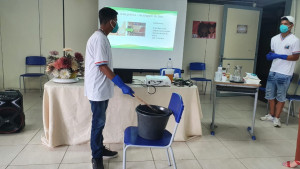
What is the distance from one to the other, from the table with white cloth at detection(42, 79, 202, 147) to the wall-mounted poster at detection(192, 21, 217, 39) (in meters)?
2.91

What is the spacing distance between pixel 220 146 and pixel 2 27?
4.90 m

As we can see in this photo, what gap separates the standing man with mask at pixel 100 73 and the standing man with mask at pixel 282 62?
2708mm

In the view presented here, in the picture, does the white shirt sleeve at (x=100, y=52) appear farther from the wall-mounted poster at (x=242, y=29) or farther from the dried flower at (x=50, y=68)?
the wall-mounted poster at (x=242, y=29)

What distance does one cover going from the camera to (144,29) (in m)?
4.53

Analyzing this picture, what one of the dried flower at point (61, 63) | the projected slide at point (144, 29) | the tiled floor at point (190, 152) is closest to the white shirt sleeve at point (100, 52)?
the dried flower at point (61, 63)

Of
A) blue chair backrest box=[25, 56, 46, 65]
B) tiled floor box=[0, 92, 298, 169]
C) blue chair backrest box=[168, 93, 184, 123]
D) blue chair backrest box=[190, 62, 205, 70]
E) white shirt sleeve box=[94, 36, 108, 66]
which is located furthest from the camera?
blue chair backrest box=[190, 62, 205, 70]

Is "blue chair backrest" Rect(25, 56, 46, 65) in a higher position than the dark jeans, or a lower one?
higher

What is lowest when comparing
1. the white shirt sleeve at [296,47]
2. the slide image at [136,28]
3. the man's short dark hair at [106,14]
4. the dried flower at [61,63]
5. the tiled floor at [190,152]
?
the tiled floor at [190,152]

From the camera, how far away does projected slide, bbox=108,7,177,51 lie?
4.44 metres

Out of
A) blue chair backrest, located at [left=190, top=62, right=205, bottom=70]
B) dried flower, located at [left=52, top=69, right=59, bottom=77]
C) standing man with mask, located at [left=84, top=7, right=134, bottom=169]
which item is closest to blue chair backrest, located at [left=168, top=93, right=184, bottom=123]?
standing man with mask, located at [left=84, top=7, right=134, bottom=169]

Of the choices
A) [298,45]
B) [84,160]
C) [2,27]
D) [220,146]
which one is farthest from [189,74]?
[2,27]

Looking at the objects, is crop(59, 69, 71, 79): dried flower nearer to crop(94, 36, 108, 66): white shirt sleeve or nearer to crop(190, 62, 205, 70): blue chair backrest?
crop(94, 36, 108, 66): white shirt sleeve

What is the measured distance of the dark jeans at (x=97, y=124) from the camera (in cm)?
196

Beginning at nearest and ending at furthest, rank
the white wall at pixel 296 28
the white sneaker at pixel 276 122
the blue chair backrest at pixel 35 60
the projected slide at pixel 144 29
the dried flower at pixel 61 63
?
1. the dried flower at pixel 61 63
2. the white sneaker at pixel 276 122
3. the white wall at pixel 296 28
4. the projected slide at pixel 144 29
5. the blue chair backrest at pixel 35 60
